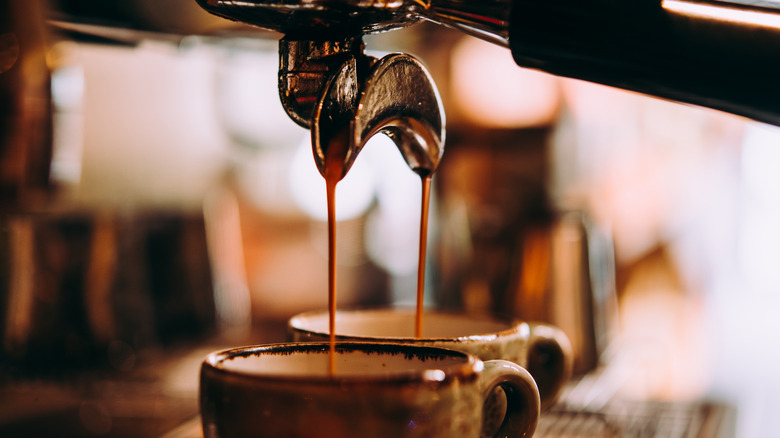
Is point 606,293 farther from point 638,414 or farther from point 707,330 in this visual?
point 707,330

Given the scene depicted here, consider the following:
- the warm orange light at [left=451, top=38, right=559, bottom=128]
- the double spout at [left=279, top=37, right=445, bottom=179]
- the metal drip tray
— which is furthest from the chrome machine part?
the warm orange light at [left=451, top=38, right=559, bottom=128]

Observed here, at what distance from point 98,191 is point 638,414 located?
98 cm

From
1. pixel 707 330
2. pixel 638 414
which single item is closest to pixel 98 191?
pixel 638 414

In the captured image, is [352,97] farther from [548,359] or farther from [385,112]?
[548,359]

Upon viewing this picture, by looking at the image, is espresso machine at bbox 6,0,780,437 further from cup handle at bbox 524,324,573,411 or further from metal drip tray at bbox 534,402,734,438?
cup handle at bbox 524,324,573,411

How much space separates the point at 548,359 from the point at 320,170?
230mm

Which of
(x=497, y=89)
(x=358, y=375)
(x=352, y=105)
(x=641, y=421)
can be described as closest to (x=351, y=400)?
(x=358, y=375)

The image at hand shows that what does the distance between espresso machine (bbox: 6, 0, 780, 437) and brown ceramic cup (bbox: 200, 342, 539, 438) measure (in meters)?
0.10

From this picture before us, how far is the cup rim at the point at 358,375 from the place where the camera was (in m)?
0.31

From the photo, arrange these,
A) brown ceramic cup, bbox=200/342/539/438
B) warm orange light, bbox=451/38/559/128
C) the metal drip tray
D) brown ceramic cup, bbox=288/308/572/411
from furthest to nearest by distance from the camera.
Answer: warm orange light, bbox=451/38/559/128 < the metal drip tray < brown ceramic cup, bbox=288/308/572/411 < brown ceramic cup, bbox=200/342/539/438

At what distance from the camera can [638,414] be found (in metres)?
0.69

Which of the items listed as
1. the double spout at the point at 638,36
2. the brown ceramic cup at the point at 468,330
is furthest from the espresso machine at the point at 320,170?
the brown ceramic cup at the point at 468,330

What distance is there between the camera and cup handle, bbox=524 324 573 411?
0.51 metres

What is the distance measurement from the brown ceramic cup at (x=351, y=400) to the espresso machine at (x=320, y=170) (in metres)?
0.10
